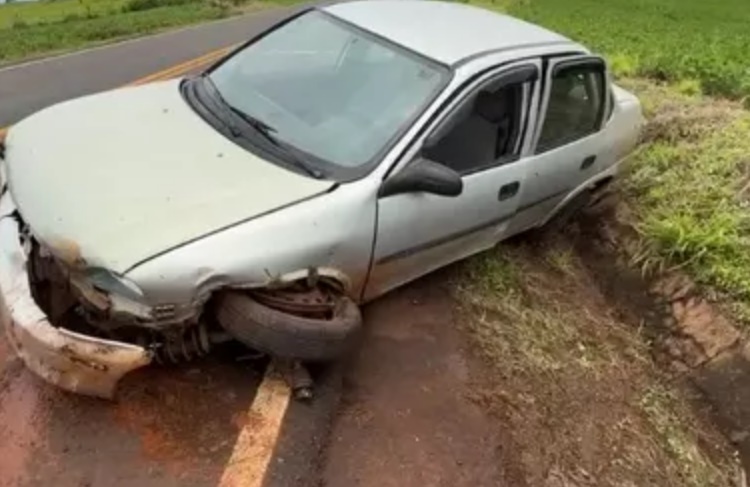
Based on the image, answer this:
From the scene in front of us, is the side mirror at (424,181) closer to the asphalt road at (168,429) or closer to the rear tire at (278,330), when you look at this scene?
the rear tire at (278,330)

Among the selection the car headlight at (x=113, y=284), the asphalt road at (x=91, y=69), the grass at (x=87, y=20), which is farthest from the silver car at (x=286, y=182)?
the grass at (x=87, y=20)

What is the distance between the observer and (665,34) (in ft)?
62.5

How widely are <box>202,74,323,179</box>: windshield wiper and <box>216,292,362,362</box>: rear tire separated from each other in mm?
768

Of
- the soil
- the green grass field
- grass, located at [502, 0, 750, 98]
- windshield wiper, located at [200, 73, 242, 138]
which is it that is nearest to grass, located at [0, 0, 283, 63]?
grass, located at [502, 0, 750, 98]

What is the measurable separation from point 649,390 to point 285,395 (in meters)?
2.35

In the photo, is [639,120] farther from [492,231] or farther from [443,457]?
[443,457]

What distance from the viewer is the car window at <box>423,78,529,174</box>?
16.2 feet

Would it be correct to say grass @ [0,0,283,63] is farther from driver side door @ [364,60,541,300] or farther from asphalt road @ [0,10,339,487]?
asphalt road @ [0,10,339,487]

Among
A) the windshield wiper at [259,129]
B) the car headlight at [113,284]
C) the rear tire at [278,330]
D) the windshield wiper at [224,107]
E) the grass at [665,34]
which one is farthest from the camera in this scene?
the grass at [665,34]

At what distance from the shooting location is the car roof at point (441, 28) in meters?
5.26

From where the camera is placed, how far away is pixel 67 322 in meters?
4.28

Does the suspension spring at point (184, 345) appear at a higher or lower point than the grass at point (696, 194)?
higher

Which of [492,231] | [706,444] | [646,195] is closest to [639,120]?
[646,195]

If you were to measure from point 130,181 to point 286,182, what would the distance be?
73 cm
